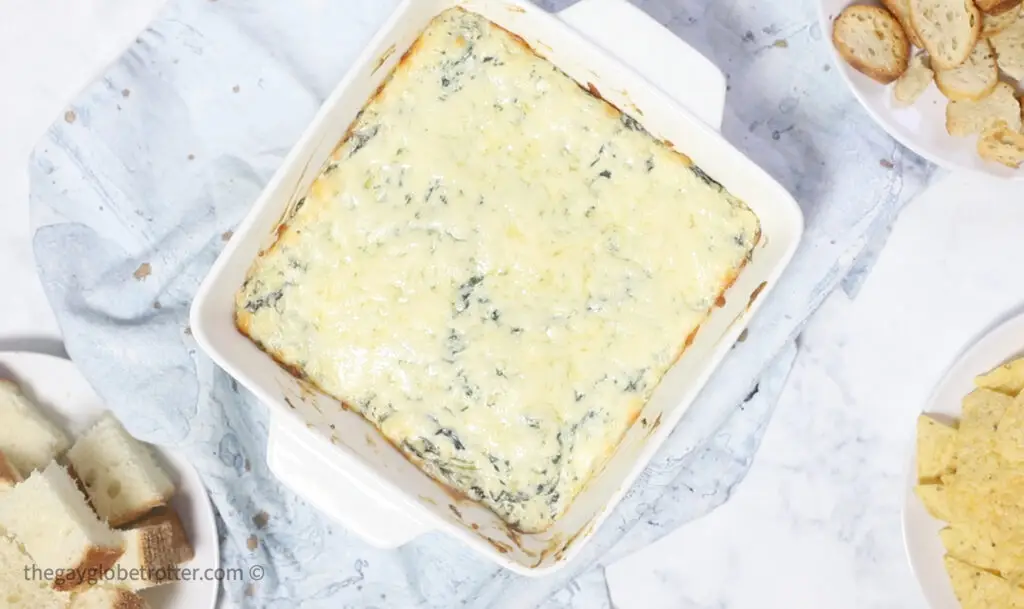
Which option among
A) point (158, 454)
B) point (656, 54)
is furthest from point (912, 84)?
point (158, 454)

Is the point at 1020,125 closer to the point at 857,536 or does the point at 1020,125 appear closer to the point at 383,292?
the point at 857,536

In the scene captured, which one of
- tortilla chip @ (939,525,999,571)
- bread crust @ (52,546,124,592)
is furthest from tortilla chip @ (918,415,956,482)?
bread crust @ (52,546,124,592)

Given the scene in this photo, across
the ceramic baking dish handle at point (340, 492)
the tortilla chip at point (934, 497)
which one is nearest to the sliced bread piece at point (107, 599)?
the ceramic baking dish handle at point (340, 492)

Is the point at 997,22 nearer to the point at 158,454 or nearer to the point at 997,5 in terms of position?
the point at 997,5

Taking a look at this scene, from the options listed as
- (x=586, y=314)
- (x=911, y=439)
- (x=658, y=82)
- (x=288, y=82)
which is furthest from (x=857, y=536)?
(x=288, y=82)

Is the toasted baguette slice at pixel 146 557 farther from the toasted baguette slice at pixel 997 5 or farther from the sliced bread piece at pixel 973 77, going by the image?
the toasted baguette slice at pixel 997 5

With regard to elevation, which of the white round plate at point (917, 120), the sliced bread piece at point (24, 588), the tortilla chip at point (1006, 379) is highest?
the white round plate at point (917, 120)
